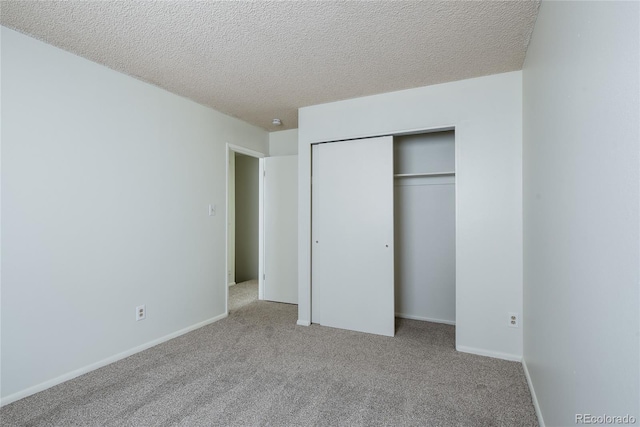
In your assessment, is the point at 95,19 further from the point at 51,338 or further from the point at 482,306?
the point at 482,306

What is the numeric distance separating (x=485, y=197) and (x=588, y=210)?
1.73 m

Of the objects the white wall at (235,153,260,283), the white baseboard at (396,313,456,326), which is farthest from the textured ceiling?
the white wall at (235,153,260,283)

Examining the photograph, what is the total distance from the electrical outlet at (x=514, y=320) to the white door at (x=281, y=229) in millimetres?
2555

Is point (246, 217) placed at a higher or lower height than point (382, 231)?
higher

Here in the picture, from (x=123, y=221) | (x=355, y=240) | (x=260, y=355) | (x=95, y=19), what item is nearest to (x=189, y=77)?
(x=95, y=19)

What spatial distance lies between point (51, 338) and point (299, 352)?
181 cm

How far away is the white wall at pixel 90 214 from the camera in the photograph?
2.02m

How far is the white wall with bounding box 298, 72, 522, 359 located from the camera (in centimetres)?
260

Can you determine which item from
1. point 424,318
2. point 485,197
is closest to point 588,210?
point 485,197

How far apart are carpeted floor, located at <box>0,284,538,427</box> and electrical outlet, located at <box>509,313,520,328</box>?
0.97 ft

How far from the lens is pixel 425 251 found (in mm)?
3654

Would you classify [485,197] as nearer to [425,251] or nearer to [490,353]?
[425,251]

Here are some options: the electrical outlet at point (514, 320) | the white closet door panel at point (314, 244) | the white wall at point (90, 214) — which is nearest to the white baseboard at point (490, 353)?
the electrical outlet at point (514, 320)

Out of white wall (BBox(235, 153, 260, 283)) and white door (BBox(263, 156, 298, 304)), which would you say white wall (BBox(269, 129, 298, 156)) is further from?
white wall (BBox(235, 153, 260, 283))
